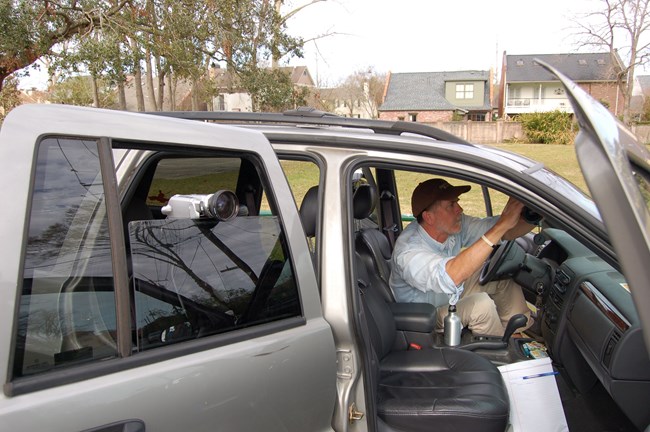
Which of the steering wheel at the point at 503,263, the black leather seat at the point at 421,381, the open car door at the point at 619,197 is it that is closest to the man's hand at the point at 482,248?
the black leather seat at the point at 421,381

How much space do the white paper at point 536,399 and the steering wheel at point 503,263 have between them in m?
1.45

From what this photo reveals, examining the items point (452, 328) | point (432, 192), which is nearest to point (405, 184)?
point (432, 192)

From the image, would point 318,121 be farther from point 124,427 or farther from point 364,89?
point 364,89

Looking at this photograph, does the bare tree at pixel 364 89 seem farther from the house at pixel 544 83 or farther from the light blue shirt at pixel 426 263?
the light blue shirt at pixel 426 263

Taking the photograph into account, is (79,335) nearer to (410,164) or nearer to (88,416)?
(88,416)

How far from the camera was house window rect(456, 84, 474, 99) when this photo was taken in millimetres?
46312

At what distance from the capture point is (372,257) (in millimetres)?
3371

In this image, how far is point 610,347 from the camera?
2.35 metres

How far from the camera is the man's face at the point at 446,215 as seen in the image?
328 centimetres

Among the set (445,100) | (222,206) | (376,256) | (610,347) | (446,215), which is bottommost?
(610,347)

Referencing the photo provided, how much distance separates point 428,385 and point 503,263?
152cm

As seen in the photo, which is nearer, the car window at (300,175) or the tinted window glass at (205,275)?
the tinted window glass at (205,275)

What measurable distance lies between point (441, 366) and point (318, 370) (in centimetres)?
121

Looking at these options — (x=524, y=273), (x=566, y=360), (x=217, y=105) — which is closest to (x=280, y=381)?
(x=566, y=360)
